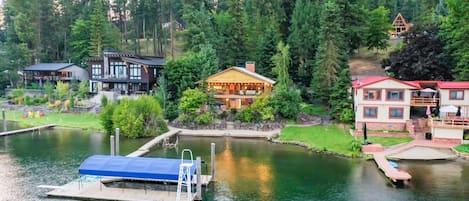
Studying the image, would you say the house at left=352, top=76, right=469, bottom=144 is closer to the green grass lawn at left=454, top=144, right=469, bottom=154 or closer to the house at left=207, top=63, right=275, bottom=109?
the green grass lawn at left=454, top=144, right=469, bottom=154

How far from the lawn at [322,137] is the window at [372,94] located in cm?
398

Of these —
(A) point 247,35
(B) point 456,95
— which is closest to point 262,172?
(B) point 456,95

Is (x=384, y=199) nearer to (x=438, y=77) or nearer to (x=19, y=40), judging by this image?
(x=438, y=77)

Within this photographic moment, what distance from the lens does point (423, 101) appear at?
40.6m

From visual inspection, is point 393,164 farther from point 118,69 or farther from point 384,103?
point 118,69

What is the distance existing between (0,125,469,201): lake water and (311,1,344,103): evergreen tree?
11694 mm

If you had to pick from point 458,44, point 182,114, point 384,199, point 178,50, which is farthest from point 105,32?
point 384,199

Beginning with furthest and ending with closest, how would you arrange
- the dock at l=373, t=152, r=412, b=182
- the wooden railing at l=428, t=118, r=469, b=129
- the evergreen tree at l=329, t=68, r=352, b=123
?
the evergreen tree at l=329, t=68, r=352, b=123 → the wooden railing at l=428, t=118, r=469, b=129 → the dock at l=373, t=152, r=412, b=182

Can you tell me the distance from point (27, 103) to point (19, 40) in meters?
20.1

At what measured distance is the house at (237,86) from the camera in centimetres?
4962

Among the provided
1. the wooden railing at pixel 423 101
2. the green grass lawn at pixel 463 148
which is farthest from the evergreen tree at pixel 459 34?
the green grass lawn at pixel 463 148

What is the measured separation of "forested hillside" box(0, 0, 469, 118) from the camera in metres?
47.3

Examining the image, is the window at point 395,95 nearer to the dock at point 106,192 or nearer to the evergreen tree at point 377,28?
the dock at point 106,192

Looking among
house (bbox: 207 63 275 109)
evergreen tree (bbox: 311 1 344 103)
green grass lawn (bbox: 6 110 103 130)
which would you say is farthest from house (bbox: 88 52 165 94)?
evergreen tree (bbox: 311 1 344 103)
